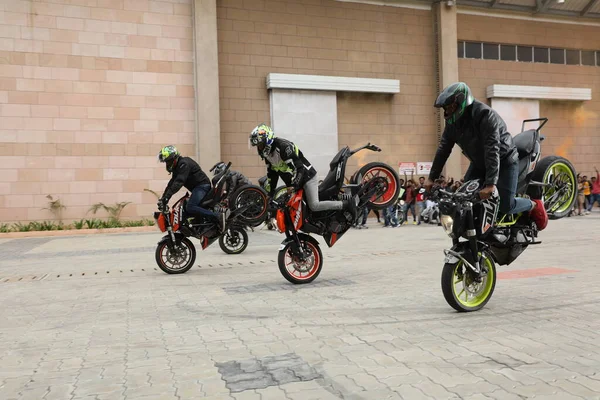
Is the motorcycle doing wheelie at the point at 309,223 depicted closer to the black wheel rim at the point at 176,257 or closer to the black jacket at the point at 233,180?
the black wheel rim at the point at 176,257

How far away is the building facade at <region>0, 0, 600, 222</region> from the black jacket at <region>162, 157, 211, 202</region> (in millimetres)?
14244

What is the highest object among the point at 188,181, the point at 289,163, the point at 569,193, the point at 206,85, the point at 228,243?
the point at 206,85

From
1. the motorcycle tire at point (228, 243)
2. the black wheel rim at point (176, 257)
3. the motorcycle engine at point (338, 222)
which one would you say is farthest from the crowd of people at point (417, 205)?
the motorcycle engine at point (338, 222)

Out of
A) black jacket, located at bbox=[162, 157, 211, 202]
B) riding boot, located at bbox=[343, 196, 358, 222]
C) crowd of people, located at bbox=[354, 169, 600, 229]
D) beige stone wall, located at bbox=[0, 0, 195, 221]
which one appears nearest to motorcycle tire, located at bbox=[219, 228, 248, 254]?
black jacket, located at bbox=[162, 157, 211, 202]

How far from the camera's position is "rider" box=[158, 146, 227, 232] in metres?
9.27

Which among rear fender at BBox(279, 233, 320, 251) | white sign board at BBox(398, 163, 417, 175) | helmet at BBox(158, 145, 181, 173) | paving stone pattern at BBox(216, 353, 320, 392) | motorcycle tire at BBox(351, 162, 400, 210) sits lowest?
Result: paving stone pattern at BBox(216, 353, 320, 392)

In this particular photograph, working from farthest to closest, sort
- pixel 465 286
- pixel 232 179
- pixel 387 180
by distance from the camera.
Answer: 1. pixel 232 179
2. pixel 387 180
3. pixel 465 286

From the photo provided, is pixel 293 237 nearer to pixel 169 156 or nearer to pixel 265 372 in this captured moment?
pixel 169 156

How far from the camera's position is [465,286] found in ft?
17.7

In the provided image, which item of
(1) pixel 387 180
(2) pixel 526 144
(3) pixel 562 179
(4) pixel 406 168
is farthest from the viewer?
(4) pixel 406 168

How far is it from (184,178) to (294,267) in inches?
118

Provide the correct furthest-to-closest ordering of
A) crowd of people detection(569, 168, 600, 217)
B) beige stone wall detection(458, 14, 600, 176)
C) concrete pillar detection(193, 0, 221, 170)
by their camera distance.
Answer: beige stone wall detection(458, 14, 600, 176), crowd of people detection(569, 168, 600, 217), concrete pillar detection(193, 0, 221, 170)

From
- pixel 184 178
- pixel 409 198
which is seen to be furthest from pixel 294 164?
pixel 409 198

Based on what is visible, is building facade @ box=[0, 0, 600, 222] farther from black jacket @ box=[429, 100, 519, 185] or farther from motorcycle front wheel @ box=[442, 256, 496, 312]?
motorcycle front wheel @ box=[442, 256, 496, 312]
